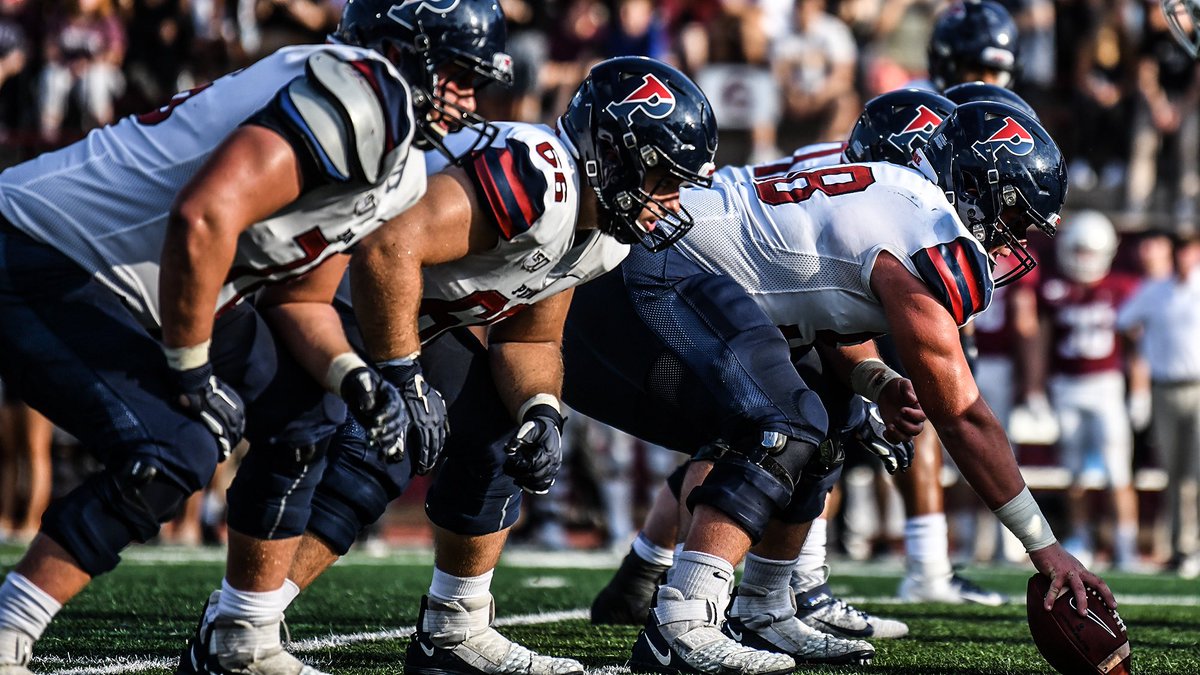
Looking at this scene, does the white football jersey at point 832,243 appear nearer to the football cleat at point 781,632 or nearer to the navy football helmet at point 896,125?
the navy football helmet at point 896,125

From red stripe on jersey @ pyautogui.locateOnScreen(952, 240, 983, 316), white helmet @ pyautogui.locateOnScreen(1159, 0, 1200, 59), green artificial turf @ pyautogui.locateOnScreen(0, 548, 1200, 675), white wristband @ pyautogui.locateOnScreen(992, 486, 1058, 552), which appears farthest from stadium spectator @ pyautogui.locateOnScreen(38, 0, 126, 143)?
white wristband @ pyautogui.locateOnScreen(992, 486, 1058, 552)

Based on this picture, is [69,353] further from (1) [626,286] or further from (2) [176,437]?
(1) [626,286]

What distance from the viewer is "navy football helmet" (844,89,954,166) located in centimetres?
470

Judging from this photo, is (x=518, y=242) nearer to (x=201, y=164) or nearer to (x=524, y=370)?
(x=524, y=370)

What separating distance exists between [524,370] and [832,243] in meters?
0.88

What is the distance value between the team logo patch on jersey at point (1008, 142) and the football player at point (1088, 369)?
6.09m

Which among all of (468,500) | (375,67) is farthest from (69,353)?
(468,500)

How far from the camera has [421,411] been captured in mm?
3131

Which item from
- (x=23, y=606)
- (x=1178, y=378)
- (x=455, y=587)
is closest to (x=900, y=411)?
(x=455, y=587)

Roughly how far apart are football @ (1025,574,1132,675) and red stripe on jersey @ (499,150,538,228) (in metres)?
1.49

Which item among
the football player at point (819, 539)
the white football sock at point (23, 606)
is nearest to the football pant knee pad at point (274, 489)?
the white football sock at point (23, 606)

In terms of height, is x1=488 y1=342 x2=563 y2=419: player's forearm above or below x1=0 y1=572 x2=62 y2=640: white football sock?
below

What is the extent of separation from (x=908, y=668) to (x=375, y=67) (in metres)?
2.11

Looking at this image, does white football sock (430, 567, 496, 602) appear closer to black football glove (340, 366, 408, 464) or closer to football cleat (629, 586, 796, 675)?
football cleat (629, 586, 796, 675)
